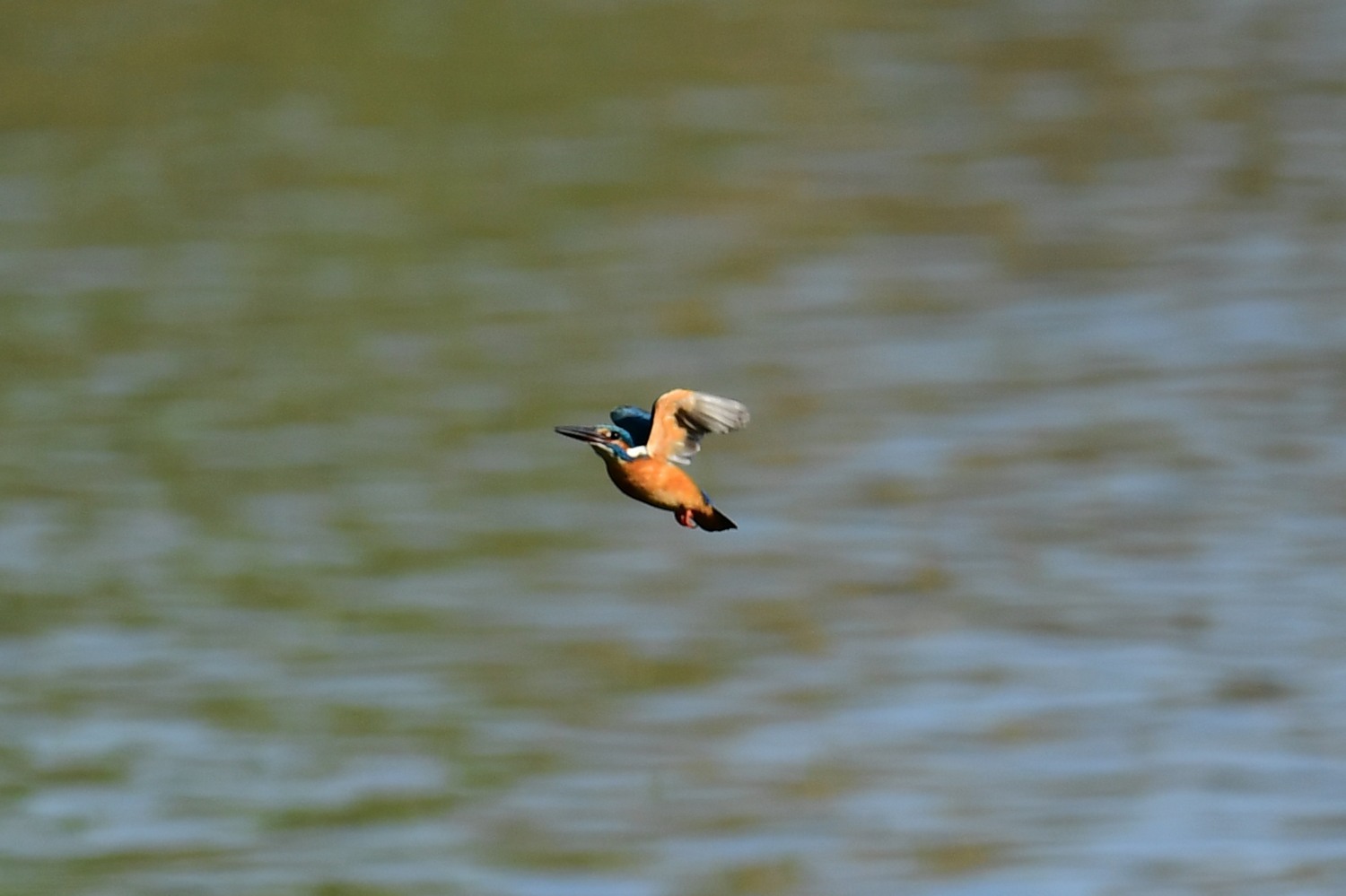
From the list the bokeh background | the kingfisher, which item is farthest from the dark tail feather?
the bokeh background

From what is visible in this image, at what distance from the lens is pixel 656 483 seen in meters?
1.78

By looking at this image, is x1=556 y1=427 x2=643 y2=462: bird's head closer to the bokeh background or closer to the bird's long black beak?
the bird's long black beak

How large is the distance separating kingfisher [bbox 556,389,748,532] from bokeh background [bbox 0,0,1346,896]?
4053mm

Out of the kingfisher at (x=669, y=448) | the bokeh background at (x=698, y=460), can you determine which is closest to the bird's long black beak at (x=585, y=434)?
the kingfisher at (x=669, y=448)

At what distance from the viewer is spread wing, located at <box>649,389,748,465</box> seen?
180cm

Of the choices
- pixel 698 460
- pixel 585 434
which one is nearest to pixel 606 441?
pixel 585 434

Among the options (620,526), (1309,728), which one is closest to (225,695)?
(620,526)

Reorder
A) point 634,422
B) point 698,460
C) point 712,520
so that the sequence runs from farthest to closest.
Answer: point 698,460 < point 634,422 < point 712,520

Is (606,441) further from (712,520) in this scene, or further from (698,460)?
(698,460)

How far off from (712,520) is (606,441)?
0.32ft

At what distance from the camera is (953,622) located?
7.04m

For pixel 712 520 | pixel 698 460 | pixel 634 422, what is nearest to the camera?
pixel 712 520

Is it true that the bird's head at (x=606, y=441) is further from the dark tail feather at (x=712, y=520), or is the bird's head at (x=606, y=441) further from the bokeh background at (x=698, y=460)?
the bokeh background at (x=698, y=460)

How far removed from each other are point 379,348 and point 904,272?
1922 mm
